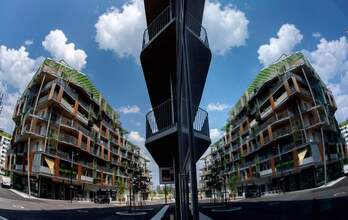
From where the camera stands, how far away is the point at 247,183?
122 centimetres

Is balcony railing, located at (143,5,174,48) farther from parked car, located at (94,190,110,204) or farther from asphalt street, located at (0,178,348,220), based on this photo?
parked car, located at (94,190,110,204)

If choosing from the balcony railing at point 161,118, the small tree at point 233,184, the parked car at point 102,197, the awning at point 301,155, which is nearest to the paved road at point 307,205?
the awning at point 301,155

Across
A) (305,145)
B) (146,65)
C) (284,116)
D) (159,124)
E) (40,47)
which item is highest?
(40,47)

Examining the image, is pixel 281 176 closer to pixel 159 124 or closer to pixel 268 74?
pixel 268 74

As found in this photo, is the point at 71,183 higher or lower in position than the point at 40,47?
lower

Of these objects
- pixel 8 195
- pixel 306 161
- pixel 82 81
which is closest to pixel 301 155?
pixel 306 161

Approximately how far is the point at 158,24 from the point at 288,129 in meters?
4.67

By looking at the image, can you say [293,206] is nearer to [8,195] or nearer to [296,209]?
[296,209]

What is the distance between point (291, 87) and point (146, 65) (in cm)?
492

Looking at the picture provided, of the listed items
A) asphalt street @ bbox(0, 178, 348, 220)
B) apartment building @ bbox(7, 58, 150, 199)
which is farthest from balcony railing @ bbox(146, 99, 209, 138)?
asphalt street @ bbox(0, 178, 348, 220)

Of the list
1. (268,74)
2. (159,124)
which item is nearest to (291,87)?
(268,74)

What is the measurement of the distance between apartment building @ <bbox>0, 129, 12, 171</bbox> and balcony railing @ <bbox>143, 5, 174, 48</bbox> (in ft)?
10.3

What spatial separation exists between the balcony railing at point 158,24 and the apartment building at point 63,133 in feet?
5.64

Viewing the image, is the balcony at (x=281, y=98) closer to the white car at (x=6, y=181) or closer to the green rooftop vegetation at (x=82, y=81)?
the green rooftop vegetation at (x=82, y=81)
